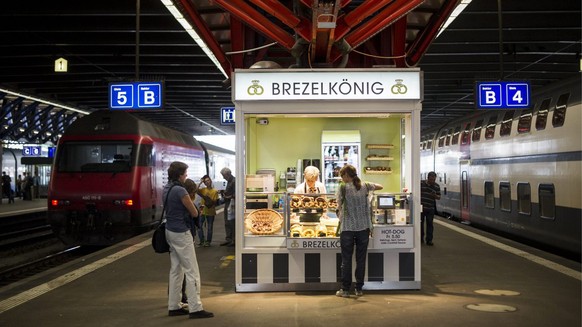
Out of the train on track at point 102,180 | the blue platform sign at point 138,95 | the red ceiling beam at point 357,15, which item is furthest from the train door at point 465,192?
the red ceiling beam at point 357,15

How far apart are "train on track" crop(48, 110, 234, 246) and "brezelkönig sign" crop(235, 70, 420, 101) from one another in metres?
7.18

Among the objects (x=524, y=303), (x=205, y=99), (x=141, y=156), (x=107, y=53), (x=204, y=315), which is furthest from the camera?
(x=205, y=99)

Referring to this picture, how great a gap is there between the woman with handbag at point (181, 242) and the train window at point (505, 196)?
10.5 m

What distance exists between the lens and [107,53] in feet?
60.8

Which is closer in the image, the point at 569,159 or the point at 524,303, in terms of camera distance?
the point at 524,303

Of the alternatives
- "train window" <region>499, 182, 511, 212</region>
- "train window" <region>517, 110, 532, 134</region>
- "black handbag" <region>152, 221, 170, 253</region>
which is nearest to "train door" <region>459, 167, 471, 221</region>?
"train window" <region>499, 182, 511, 212</region>

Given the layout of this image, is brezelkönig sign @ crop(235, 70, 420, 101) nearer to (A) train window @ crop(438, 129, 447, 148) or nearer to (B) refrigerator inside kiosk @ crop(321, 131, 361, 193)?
(B) refrigerator inside kiosk @ crop(321, 131, 361, 193)

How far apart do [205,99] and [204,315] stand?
2327cm

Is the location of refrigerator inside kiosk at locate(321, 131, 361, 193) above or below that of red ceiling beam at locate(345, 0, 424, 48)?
below

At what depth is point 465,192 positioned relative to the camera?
19750 mm

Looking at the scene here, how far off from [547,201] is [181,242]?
8925 millimetres

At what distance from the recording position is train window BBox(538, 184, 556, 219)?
1259 cm

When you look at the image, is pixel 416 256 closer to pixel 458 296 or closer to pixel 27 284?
pixel 458 296

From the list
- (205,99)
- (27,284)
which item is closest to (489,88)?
(27,284)
